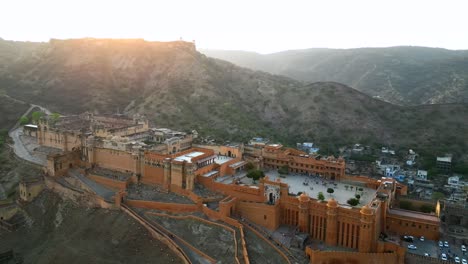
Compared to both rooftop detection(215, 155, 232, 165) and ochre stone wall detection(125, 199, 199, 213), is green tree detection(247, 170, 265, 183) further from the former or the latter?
ochre stone wall detection(125, 199, 199, 213)

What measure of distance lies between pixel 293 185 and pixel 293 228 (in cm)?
680

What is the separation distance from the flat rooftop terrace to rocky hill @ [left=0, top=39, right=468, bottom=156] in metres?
29.3

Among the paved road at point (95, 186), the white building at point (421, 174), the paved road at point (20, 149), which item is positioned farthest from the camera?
the white building at point (421, 174)

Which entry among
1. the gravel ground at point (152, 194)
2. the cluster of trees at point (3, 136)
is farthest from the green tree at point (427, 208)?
the cluster of trees at point (3, 136)

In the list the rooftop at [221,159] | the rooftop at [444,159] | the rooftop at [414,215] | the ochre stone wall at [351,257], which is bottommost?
the ochre stone wall at [351,257]

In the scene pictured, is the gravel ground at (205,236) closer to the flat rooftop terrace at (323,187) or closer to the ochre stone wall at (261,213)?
the ochre stone wall at (261,213)

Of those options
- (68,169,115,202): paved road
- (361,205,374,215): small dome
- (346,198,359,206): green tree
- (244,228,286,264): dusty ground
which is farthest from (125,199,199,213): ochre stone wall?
(361,205,374,215): small dome

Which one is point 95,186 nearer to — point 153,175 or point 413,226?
point 153,175

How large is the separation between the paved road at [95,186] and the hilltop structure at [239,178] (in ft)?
2.01

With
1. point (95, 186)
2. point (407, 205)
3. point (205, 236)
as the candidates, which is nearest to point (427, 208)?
point (407, 205)

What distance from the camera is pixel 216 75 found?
109 metres

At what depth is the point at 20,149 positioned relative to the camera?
60.1 m

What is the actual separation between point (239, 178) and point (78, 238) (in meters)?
17.6

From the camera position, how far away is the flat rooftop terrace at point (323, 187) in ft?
132
